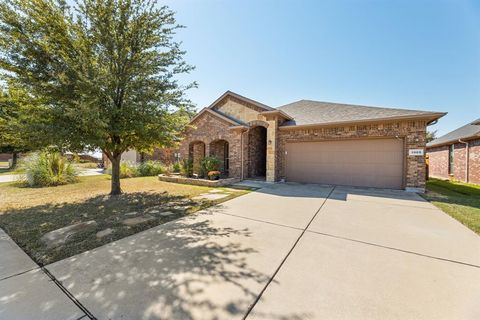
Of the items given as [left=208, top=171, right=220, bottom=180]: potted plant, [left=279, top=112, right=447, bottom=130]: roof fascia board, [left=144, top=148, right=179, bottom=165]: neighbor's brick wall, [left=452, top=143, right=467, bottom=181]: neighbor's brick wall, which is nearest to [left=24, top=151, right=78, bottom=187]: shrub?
[left=144, top=148, right=179, bottom=165]: neighbor's brick wall

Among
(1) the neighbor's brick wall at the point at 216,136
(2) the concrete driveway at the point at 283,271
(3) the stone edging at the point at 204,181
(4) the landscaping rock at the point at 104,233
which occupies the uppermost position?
(1) the neighbor's brick wall at the point at 216,136

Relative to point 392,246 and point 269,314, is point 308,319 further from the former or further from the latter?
point 392,246

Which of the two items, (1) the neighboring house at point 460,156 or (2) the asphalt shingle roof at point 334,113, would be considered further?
(1) the neighboring house at point 460,156

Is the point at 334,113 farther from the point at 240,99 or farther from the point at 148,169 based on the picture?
the point at 148,169

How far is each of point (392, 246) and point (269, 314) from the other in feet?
9.48

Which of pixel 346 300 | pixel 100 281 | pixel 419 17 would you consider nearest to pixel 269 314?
pixel 346 300

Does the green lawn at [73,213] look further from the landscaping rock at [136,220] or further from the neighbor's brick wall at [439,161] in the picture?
the neighbor's brick wall at [439,161]

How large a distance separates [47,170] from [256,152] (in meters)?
11.6

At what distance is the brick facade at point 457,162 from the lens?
11.9 m

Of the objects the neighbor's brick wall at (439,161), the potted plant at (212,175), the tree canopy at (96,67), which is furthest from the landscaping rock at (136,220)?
the neighbor's brick wall at (439,161)

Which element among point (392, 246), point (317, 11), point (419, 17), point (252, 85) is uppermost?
point (317, 11)

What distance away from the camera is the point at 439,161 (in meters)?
16.7

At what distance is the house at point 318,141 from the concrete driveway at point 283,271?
16.8ft

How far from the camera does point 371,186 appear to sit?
31.2 ft
